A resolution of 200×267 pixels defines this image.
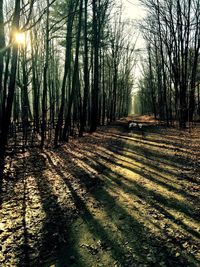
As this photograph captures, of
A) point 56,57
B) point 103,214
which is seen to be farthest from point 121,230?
point 56,57

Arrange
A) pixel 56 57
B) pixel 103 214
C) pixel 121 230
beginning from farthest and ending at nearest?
pixel 56 57, pixel 103 214, pixel 121 230

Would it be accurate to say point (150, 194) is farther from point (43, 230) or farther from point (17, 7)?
point (17, 7)

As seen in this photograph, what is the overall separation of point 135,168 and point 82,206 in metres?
2.84

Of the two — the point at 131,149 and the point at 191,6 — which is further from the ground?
the point at 191,6

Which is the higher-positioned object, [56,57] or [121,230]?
[56,57]

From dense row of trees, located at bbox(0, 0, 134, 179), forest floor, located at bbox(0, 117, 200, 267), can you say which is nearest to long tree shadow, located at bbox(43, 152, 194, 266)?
forest floor, located at bbox(0, 117, 200, 267)

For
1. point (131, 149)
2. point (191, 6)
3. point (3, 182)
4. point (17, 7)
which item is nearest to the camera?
point (3, 182)

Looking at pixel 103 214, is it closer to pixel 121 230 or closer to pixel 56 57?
pixel 121 230

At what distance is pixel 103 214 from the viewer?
4598 mm

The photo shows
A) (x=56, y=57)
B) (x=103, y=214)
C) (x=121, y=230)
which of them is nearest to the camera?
(x=121, y=230)

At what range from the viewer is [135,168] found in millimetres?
7480

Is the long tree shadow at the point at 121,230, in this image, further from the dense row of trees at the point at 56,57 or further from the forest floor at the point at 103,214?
the dense row of trees at the point at 56,57

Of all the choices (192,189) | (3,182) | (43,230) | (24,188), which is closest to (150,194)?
(192,189)

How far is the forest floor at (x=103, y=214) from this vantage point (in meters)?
3.40
